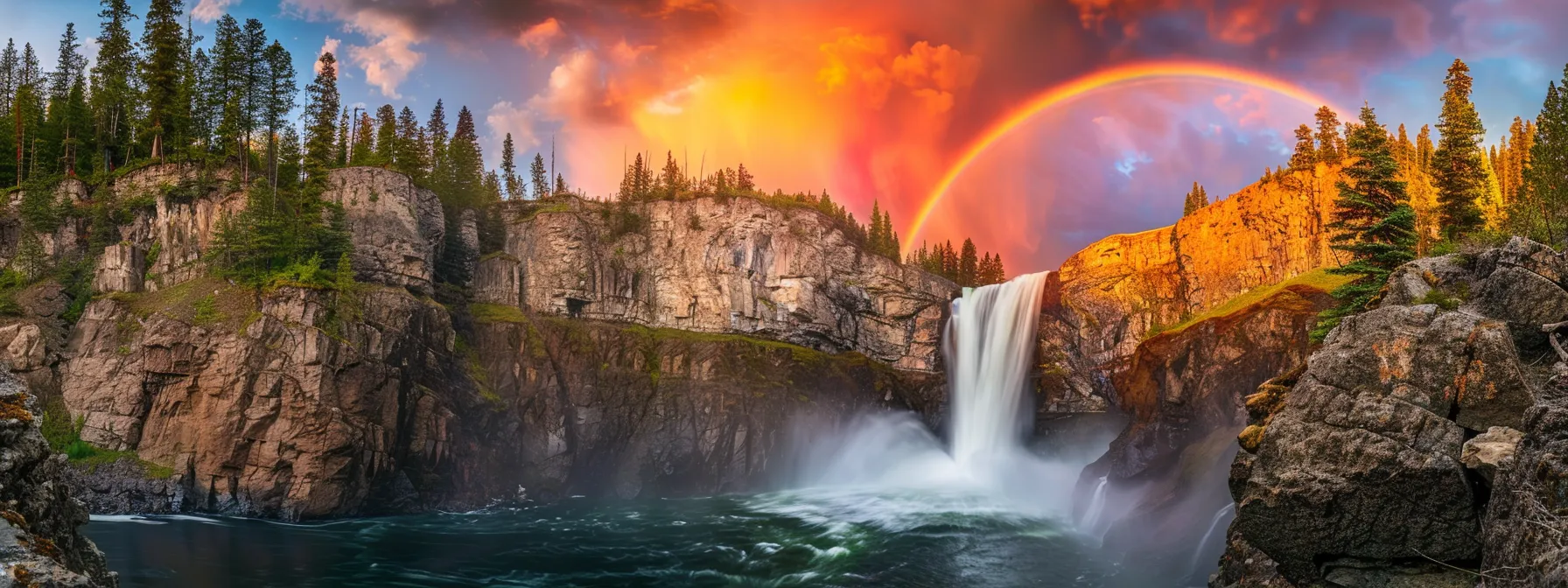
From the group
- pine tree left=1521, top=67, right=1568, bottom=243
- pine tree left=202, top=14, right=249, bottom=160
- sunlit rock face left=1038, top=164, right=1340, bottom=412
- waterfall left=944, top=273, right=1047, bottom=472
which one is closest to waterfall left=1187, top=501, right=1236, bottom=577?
pine tree left=1521, top=67, right=1568, bottom=243

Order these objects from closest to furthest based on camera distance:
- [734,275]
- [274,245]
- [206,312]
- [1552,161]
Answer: [1552,161], [206,312], [274,245], [734,275]

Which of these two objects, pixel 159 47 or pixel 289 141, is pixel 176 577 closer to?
pixel 289 141

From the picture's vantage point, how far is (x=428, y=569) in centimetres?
→ 3102

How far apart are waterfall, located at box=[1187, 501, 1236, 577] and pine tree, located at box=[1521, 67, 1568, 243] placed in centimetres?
1385

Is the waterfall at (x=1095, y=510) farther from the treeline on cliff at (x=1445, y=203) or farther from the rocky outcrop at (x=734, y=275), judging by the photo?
the rocky outcrop at (x=734, y=275)

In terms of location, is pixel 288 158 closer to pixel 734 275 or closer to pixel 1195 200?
pixel 734 275

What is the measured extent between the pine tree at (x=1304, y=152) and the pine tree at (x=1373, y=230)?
2779 centimetres

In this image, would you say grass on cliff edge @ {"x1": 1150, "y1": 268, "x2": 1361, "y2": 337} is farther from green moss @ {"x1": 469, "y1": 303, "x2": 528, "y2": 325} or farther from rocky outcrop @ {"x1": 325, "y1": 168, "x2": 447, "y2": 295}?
rocky outcrop @ {"x1": 325, "y1": 168, "x2": 447, "y2": 295}

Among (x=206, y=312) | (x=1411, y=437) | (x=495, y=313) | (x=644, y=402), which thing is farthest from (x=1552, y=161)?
(x=206, y=312)

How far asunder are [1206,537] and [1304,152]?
43.7 meters

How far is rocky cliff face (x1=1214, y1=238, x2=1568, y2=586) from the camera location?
15.0 meters

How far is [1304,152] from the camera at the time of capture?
195 feet

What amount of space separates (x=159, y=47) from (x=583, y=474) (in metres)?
48.8

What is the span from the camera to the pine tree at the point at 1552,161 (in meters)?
26.6
